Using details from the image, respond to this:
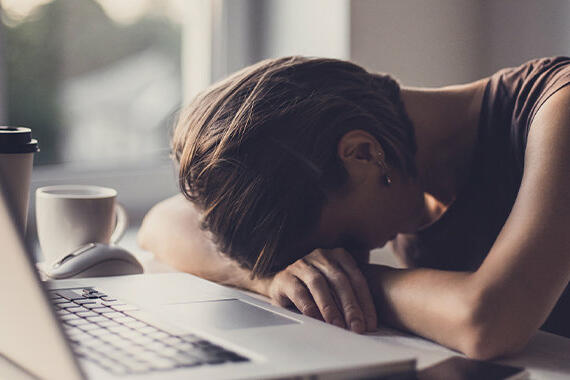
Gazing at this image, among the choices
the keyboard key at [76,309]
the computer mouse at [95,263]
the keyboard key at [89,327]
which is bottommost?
the computer mouse at [95,263]

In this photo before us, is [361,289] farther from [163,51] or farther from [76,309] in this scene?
[163,51]

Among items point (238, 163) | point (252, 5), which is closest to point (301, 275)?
point (238, 163)

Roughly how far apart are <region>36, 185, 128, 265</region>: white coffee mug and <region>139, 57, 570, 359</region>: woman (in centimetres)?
15

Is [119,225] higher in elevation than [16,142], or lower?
lower

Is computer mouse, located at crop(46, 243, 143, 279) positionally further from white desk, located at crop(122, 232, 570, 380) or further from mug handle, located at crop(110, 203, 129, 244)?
white desk, located at crop(122, 232, 570, 380)

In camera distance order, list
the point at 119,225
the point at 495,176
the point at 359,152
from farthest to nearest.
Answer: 1. the point at 119,225
2. the point at 495,176
3. the point at 359,152

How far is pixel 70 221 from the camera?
0.98 m

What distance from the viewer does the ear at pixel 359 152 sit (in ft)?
2.83

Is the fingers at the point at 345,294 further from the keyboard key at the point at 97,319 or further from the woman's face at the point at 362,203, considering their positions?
the keyboard key at the point at 97,319

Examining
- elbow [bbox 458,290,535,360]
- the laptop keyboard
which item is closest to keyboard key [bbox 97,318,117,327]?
the laptop keyboard

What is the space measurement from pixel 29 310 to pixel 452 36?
135cm

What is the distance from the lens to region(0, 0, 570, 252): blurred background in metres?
1.41

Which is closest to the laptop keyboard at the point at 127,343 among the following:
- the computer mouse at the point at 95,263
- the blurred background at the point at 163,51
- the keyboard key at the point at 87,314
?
the keyboard key at the point at 87,314

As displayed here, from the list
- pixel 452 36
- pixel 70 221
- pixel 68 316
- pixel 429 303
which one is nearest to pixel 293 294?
pixel 429 303
